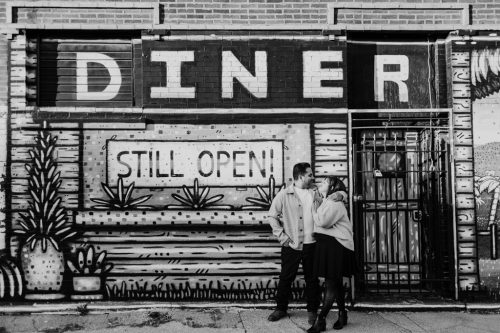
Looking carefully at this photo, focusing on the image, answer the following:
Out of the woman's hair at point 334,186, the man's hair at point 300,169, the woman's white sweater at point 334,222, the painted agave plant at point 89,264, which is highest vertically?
the man's hair at point 300,169

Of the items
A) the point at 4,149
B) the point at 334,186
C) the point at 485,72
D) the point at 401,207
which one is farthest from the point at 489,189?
the point at 4,149

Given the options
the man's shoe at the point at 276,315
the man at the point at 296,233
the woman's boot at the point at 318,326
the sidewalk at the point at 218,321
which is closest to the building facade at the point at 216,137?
the sidewalk at the point at 218,321

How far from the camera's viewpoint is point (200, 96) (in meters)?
6.96

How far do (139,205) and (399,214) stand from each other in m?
3.56

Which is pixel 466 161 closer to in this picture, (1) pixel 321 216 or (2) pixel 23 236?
(1) pixel 321 216

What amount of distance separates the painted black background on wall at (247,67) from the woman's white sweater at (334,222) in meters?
1.81

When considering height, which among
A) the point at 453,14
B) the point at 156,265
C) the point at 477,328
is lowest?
the point at 477,328

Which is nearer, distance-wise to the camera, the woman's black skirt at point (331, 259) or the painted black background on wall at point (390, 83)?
the woman's black skirt at point (331, 259)

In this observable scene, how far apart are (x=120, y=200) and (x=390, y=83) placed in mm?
3998

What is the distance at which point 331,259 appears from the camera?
5625 mm

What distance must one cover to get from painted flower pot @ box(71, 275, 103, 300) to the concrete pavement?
273 millimetres

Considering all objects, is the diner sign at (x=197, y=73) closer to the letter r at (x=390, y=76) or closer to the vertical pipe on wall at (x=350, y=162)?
the vertical pipe on wall at (x=350, y=162)

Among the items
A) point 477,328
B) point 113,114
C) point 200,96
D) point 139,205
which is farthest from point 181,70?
point 477,328

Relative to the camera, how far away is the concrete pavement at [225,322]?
596cm
